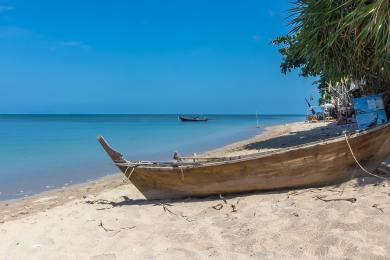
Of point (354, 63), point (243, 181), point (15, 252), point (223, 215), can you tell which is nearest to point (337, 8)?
point (354, 63)

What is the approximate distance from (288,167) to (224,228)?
1.23 meters

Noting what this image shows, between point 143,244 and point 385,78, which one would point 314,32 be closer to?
point 385,78

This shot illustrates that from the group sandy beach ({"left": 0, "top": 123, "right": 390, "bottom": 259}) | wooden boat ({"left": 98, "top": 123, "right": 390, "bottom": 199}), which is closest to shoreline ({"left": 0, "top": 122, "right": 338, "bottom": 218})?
sandy beach ({"left": 0, "top": 123, "right": 390, "bottom": 259})

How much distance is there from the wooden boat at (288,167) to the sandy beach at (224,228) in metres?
0.14

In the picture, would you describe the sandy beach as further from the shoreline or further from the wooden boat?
the shoreline

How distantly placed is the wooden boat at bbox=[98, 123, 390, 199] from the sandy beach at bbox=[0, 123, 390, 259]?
142mm

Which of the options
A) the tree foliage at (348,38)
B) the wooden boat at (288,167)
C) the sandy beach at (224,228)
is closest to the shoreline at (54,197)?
the sandy beach at (224,228)

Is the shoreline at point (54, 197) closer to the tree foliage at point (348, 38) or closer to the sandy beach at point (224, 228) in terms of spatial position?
the sandy beach at point (224, 228)

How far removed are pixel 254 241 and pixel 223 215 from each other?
0.89m

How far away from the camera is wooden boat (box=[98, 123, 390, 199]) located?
4.56m

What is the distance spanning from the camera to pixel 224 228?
3.95 metres

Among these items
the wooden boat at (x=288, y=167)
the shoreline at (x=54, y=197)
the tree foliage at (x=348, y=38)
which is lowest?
the shoreline at (x=54, y=197)

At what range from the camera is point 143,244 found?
380 cm

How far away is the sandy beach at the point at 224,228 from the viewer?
3.23m
